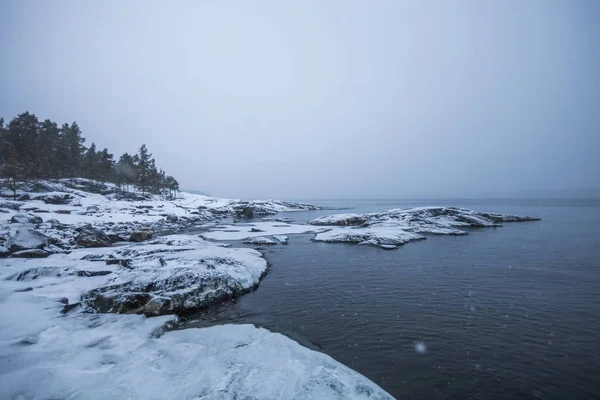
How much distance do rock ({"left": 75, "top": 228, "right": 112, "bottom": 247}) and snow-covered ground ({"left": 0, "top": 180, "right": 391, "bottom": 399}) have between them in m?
6.32

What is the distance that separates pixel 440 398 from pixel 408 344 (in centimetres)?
316

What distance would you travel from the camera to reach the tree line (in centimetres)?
6109

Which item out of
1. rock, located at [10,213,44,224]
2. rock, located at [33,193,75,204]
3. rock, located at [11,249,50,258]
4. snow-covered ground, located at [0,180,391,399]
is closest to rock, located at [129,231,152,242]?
rock, located at [10,213,44,224]

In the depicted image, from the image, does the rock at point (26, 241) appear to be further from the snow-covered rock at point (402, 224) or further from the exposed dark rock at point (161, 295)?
the snow-covered rock at point (402, 224)

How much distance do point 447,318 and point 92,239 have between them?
107 feet

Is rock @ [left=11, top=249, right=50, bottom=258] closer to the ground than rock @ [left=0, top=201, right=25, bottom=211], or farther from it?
closer to the ground

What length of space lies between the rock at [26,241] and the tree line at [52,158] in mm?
42923

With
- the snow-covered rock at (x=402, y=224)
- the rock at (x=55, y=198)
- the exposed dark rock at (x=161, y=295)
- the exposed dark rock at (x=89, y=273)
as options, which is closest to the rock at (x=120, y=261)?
the exposed dark rock at (x=89, y=273)

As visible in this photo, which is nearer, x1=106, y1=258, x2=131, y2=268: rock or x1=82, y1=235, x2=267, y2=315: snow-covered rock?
x1=82, y1=235, x2=267, y2=315: snow-covered rock

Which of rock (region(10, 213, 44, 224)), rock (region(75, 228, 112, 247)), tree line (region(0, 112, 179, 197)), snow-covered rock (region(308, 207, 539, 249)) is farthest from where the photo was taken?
tree line (region(0, 112, 179, 197))

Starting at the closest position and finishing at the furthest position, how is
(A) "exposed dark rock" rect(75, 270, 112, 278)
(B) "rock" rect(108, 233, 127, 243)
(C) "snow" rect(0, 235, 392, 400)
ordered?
1. (C) "snow" rect(0, 235, 392, 400)
2. (A) "exposed dark rock" rect(75, 270, 112, 278)
3. (B) "rock" rect(108, 233, 127, 243)

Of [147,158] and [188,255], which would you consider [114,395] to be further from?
[147,158]

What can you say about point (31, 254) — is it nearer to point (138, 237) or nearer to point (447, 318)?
point (138, 237)

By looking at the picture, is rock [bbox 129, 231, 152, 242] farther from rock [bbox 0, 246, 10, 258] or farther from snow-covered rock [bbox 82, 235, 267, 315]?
snow-covered rock [bbox 82, 235, 267, 315]
